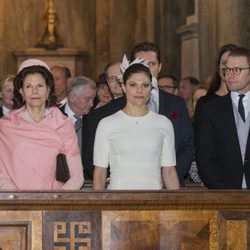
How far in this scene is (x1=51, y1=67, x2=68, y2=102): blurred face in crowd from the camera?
14727mm

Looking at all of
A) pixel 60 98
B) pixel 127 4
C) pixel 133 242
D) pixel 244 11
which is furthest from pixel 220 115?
pixel 127 4

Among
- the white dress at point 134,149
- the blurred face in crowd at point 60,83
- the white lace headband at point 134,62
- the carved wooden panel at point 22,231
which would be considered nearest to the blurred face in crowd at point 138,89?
the white dress at point 134,149

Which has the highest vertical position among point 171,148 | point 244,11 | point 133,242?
point 244,11

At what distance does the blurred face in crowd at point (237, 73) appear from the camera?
10.6 meters

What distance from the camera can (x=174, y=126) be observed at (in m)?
11.0

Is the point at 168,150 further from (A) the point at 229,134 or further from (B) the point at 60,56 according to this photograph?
(B) the point at 60,56

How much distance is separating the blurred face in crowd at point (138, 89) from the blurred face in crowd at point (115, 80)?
53.8 inches

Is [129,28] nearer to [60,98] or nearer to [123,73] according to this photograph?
[60,98]

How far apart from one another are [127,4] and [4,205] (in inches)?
712

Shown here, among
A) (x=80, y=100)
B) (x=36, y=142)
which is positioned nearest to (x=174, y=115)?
(x=36, y=142)

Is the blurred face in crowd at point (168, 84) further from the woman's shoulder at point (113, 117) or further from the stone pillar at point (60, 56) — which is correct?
the stone pillar at point (60, 56)

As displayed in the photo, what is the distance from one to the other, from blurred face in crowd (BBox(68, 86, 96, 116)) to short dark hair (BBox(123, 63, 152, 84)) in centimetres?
265

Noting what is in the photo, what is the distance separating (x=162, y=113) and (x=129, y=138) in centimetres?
117

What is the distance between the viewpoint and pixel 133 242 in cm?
914
